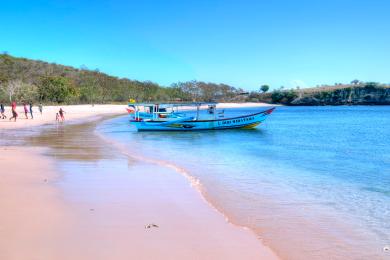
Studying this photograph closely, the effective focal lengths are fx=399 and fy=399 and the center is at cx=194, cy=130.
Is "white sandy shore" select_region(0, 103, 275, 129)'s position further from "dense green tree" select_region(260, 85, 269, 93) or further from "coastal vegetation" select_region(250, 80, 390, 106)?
"dense green tree" select_region(260, 85, 269, 93)

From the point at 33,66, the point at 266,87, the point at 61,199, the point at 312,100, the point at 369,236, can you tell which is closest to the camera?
the point at 369,236

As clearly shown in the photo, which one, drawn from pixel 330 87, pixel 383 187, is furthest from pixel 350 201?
pixel 330 87

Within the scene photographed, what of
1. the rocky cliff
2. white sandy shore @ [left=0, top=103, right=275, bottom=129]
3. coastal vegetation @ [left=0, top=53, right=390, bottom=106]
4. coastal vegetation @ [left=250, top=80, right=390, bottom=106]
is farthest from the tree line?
the rocky cliff

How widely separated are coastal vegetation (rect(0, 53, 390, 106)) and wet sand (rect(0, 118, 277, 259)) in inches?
2013

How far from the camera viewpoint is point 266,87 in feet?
513

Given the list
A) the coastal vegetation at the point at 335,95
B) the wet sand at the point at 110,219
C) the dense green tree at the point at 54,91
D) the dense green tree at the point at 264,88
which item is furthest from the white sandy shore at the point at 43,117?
the dense green tree at the point at 264,88

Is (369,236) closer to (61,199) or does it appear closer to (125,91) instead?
(61,199)

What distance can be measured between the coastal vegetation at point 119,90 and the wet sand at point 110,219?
51.1 metres

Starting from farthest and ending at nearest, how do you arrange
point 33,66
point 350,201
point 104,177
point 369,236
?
point 33,66 → point 104,177 → point 350,201 → point 369,236

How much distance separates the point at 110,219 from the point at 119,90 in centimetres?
9104

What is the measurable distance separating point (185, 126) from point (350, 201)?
2055cm

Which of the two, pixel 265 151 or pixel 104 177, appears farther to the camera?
pixel 265 151

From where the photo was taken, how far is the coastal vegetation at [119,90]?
217 ft

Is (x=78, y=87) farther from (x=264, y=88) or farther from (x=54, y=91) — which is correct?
(x=264, y=88)
